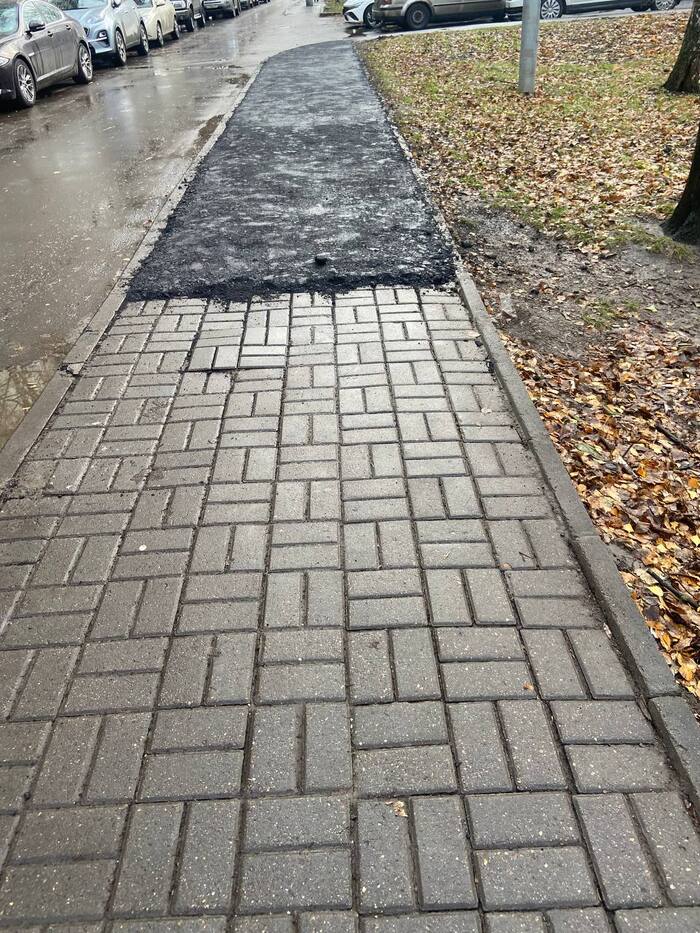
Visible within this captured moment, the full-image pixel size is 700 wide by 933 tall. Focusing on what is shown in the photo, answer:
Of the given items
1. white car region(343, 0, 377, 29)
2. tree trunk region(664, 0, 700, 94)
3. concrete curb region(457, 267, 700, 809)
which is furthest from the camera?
white car region(343, 0, 377, 29)

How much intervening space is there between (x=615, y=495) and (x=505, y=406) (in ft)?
2.98

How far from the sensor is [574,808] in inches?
86.6

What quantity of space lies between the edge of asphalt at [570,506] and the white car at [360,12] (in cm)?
2010

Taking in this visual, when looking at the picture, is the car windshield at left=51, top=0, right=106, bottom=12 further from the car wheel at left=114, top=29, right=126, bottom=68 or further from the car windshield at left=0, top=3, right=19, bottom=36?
the car windshield at left=0, top=3, right=19, bottom=36

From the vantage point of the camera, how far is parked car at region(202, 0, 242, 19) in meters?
31.6

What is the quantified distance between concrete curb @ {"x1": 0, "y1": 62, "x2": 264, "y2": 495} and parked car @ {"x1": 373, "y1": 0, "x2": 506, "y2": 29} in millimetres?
16852

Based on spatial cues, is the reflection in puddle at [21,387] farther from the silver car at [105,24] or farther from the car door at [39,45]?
the silver car at [105,24]

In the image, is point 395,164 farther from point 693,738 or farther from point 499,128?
point 693,738

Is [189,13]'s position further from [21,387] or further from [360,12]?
[21,387]

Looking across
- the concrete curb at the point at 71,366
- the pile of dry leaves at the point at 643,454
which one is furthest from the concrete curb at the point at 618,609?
the concrete curb at the point at 71,366

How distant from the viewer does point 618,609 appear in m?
2.89

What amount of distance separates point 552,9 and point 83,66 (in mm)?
14683

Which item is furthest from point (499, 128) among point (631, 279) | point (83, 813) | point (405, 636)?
point (83, 813)

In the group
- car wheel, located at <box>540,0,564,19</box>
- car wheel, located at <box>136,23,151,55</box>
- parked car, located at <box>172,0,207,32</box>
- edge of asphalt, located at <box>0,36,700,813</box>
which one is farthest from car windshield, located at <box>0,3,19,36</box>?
car wheel, located at <box>540,0,564,19</box>
